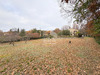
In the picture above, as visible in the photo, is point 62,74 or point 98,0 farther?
point 98,0

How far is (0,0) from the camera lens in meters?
5.22

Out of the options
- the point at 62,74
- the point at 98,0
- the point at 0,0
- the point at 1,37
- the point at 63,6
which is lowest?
the point at 62,74

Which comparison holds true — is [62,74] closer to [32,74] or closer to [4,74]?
[32,74]

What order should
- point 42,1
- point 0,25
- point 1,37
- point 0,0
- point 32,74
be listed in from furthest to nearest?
point 0,25 → point 1,37 → point 42,1 → point 0,0 → point 32,74

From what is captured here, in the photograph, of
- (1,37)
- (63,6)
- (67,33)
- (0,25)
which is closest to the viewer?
(63,6)

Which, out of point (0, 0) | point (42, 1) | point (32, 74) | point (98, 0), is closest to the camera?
point (32, 74)

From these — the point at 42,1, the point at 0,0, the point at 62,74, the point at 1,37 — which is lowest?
the point at 62,74

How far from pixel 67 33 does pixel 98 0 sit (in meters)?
20.6

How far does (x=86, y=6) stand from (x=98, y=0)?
0.64 metres

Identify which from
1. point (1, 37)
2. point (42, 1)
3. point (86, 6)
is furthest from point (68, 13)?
point (1, 37)

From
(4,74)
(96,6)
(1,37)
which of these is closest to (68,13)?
(96,6)

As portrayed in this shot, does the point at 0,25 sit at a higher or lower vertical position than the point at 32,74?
higher

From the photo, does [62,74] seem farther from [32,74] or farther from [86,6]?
[86,6]

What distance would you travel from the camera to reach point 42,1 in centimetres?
652
